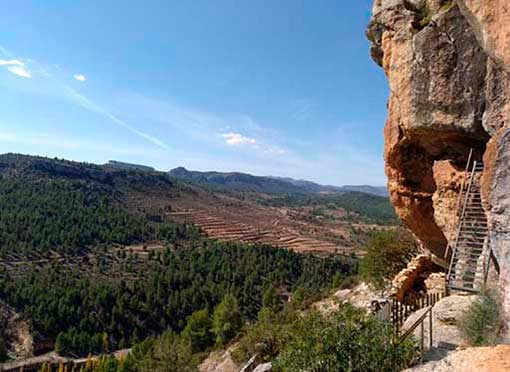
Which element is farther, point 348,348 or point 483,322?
point 483,322

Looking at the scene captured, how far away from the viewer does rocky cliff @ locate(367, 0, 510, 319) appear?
11.8 m

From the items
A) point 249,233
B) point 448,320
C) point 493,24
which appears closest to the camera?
point 493,24

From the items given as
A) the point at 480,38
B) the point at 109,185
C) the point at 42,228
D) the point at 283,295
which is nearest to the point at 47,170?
the point at 109,185

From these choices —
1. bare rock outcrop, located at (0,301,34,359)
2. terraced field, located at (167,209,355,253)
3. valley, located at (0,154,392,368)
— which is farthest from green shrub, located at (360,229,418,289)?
terraced field, located at (167,209,355,253)

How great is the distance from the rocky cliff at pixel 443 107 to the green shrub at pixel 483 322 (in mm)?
546

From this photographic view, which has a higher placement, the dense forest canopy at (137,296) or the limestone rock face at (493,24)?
the limestone rock face at (493,24)

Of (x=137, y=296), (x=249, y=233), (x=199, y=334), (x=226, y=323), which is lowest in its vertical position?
(x=137, y=296)

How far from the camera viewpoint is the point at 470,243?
1491 centimetres

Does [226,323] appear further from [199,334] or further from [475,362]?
[475,362]

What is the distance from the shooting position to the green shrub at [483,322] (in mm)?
10812

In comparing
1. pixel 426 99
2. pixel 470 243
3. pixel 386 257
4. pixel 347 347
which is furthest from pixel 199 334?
pixel 347 347

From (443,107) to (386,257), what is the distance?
16.6 meters

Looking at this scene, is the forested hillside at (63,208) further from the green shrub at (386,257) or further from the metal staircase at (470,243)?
the metal staircase at (470,243)

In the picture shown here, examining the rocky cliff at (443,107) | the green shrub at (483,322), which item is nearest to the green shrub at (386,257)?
the rocky cliff at (443,107)
